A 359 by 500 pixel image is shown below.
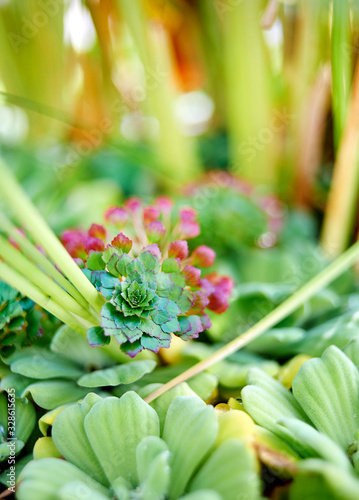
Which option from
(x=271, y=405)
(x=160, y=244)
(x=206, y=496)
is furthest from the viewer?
(x=160, y=244)

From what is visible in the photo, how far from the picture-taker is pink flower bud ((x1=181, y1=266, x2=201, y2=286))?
0.41 meters

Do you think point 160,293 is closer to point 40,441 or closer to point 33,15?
point 40,441

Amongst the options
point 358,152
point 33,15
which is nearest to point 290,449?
point 358,152

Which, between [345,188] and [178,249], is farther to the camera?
[345,188]

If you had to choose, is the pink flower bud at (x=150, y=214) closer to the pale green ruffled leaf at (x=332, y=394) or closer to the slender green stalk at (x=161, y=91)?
the pale green ruffled leaf at (x=332, y=394)

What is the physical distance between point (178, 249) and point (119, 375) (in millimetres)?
130

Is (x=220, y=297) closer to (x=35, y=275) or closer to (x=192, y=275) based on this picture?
(x=192, y=275)

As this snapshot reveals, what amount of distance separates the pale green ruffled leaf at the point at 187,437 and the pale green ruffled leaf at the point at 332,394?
0.32 feet

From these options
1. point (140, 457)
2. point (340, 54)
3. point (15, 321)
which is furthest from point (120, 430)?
point (340, 54)

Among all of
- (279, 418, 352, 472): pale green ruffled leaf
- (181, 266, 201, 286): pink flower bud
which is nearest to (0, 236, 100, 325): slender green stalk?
(181, 266, 201, 286): pink flower bud

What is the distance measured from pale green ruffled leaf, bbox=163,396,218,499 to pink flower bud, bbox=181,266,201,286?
0.34 ft

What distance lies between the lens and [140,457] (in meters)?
0.34

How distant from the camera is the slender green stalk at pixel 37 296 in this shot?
37 centimetres

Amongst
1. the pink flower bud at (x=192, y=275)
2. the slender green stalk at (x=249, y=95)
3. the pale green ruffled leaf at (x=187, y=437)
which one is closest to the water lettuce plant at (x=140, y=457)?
the pale green ruffled leaf at (x=187, y=437)
